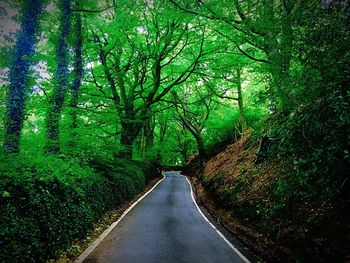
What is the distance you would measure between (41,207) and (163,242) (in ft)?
12.4

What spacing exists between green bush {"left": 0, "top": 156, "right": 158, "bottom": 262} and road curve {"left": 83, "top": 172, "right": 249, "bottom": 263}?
3.16ft

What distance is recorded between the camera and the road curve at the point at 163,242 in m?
6.69

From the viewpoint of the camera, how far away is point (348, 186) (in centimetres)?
622

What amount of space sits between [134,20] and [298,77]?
34.5ft

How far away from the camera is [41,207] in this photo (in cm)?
570

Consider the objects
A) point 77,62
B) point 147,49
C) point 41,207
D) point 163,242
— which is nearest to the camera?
point 41,207

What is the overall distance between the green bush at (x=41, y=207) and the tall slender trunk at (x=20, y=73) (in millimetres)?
2990

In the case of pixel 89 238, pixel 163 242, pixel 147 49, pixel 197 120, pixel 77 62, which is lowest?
pixel 163 242

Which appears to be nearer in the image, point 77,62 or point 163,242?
point 163,242

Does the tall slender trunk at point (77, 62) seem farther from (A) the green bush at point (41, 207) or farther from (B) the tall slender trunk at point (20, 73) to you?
(A) the green bush at point (41, 207)

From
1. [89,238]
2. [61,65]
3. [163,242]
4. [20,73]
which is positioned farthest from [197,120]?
[89,238]

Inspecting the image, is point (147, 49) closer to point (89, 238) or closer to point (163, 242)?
point (89, 238)

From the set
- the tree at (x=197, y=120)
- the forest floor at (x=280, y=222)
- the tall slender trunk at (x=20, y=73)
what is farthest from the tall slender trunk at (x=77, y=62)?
the tree at (x=197, y=120)

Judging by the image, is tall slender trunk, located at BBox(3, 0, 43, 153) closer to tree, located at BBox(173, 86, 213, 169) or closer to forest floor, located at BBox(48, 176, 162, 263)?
forest floor, located at BBox(48, 176, 162, 263)
